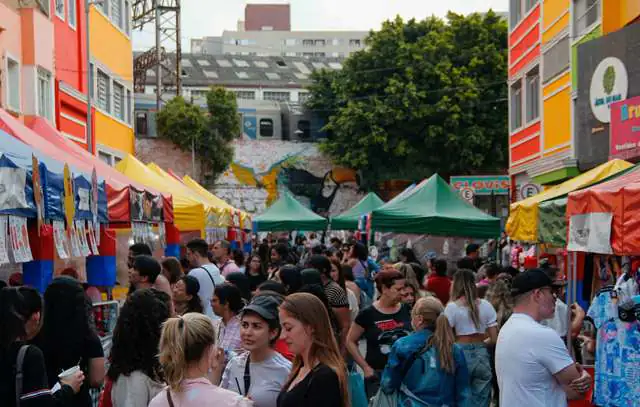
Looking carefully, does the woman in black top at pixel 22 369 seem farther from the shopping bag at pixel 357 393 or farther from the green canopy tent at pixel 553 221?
the green canopy tent at pixel 553 221

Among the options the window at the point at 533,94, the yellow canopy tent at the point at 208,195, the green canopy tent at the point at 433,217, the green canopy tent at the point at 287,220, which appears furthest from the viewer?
the green canopy tent at the point at 287,220

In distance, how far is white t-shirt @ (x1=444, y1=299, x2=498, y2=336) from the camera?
8.71 m

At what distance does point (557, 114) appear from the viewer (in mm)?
24875

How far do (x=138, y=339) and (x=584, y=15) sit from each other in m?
18.5

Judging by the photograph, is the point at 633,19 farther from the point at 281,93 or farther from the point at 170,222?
the point at 281,93

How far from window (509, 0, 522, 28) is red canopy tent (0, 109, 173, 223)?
1995 cm

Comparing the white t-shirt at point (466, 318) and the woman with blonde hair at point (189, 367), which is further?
the white t-shirt at point (466, 318)

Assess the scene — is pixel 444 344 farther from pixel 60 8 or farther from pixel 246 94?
pixel 246 94

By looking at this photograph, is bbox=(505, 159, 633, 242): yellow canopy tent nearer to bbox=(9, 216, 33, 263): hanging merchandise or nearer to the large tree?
bbox=(9, 216, 33, 263): hanging merchandise

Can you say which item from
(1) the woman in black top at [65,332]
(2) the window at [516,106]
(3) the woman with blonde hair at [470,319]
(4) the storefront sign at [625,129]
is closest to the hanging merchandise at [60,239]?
(1) the woman in black top at [65,332]

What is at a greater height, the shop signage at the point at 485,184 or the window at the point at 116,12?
the window at the point at 116,12

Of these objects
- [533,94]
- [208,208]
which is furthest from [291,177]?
[208,208]

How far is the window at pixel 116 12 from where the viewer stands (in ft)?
99.6

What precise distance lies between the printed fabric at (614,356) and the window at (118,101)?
23.9m
